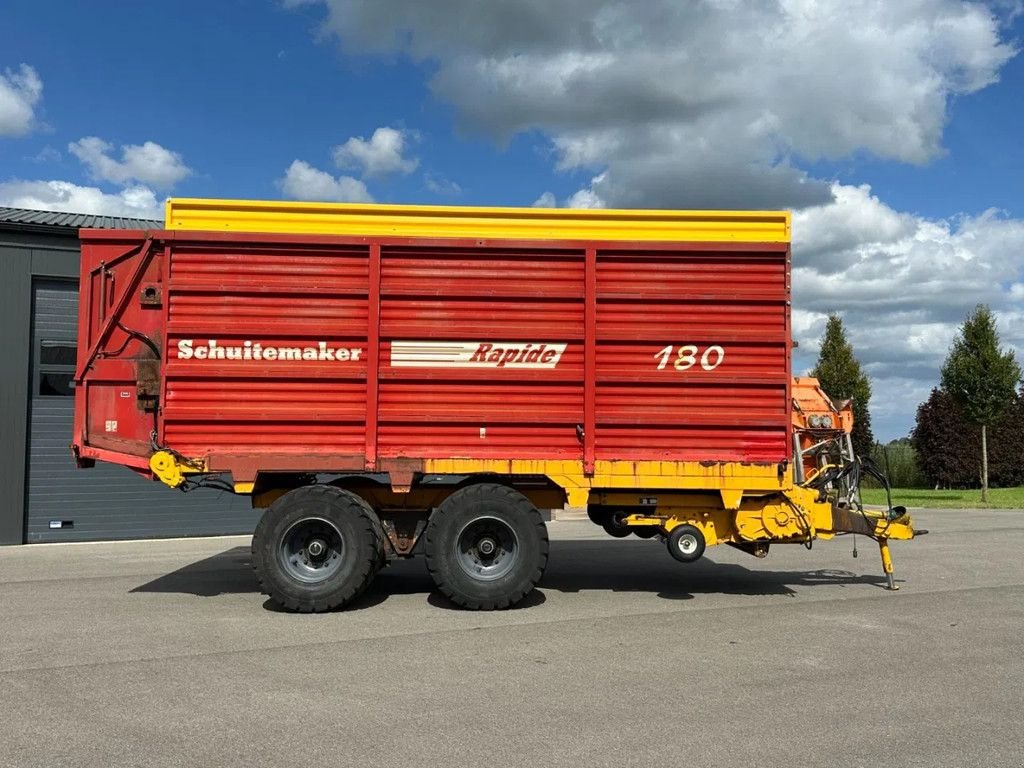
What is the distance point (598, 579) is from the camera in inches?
355

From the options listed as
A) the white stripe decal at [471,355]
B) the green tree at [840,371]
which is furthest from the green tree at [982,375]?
the white stripe decal at [471,355]

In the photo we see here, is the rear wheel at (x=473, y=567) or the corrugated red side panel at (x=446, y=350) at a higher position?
the corrugated red side panel at (x=446, y=350)

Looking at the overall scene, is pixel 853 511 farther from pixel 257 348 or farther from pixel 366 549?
pixel 257 348

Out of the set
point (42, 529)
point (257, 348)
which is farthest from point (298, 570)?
point (42, 529)

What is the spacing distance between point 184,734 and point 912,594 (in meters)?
6.90

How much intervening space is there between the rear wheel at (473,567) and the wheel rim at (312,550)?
0.84 metres

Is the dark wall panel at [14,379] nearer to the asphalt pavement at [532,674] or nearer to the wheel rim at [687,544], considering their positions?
the asphalt pavement at [532,674]

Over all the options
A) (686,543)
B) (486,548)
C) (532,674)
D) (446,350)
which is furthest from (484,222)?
(532,674)

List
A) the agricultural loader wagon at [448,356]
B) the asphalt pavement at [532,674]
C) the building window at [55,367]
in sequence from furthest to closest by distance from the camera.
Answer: the building window at [55,367], the agricultural loader wagon at [448,356], the asphalt pavement at [532,674]

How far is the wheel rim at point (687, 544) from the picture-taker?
756 centimetres

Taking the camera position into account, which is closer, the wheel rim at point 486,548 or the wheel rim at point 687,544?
the wheel rim at point 486,548

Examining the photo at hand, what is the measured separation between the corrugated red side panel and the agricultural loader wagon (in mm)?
18

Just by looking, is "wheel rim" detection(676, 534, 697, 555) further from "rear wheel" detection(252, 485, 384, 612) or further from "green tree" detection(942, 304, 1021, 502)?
"green tree" detection(942, 304, 1021, 502)

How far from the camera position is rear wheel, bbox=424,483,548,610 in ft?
23.6
